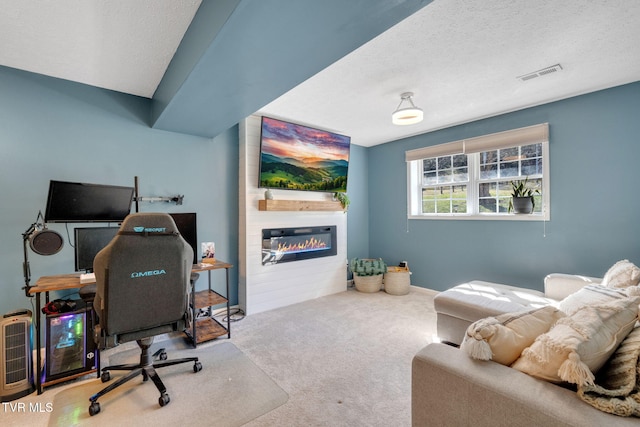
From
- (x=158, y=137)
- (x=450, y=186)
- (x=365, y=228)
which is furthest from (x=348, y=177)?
(x=158, y=137)

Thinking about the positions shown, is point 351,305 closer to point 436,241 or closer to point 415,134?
point 436,241

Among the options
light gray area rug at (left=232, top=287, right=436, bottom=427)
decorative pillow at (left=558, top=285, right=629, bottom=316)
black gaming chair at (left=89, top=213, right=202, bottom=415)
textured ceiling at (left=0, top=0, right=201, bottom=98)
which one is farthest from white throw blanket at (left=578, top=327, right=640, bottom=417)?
textured ceiling at (left=0, top=0, right=201, bottom=98)

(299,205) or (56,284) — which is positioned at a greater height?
(299,205)

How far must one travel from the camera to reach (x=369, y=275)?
423cm

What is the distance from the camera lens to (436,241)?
13.3 feet

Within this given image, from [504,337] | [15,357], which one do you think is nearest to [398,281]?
[504,337]

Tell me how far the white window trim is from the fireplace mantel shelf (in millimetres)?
1239

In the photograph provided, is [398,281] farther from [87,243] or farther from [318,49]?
[87,243]

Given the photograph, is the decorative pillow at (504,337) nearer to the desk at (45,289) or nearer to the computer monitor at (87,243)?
the desk at (45,289)

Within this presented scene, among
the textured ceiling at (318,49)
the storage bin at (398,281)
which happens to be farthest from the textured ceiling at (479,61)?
the storage bin at (398,281)

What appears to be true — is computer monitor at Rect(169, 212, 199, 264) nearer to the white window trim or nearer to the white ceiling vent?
the white window trim

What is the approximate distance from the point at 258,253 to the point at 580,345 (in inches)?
118

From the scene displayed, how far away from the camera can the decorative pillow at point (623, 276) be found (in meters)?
1.90

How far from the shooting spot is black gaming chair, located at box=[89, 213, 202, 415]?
1590 mm
